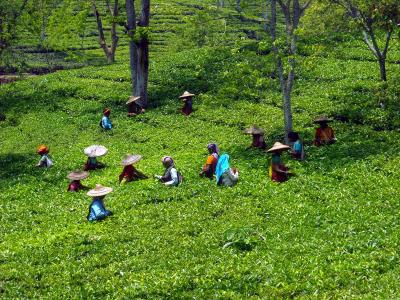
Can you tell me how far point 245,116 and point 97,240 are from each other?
16.8 m

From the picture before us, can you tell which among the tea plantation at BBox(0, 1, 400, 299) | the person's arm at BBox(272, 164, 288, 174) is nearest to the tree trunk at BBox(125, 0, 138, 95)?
the tea plantation at BBox(0, 1, 400, 299)

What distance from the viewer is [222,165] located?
2044 cm

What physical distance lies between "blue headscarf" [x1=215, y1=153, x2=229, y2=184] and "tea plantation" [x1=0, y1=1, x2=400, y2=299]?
2.19ft

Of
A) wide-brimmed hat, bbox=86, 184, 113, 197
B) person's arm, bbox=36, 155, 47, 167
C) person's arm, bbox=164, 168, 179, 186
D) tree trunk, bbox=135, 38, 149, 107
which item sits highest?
tree trunk, bbox=135, 38, 149, 107

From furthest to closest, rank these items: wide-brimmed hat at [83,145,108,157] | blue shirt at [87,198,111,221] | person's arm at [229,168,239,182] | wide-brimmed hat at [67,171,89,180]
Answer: wide-brimmed hat at [83,145,108,157], wide-brimmed hat at [67,171,89,180], person's arm at [229,168,239,182], blue shirt at [87,198,111,221]

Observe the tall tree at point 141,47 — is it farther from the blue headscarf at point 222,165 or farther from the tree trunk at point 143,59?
the blue headscarf at point 222,165

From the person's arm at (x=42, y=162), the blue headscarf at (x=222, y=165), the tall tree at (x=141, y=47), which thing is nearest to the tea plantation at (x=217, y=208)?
the person's arm at (x=42, y=162)

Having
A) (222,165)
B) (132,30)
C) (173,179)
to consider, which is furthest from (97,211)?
(132,30)

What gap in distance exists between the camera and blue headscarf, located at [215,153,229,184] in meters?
20.2

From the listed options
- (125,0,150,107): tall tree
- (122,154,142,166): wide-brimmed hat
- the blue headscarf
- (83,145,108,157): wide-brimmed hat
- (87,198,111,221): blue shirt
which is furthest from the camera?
(125,0,150,107): tall tree

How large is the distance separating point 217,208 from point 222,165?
2.29 metres

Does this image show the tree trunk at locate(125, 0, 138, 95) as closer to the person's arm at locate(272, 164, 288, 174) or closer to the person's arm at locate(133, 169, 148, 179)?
the person's arm at locate(133, 169, 148, 179)

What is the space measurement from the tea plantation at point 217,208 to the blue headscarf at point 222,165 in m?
0.67

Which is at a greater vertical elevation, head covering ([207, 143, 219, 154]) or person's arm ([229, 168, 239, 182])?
head covering ([207, 143, 219, 154])
